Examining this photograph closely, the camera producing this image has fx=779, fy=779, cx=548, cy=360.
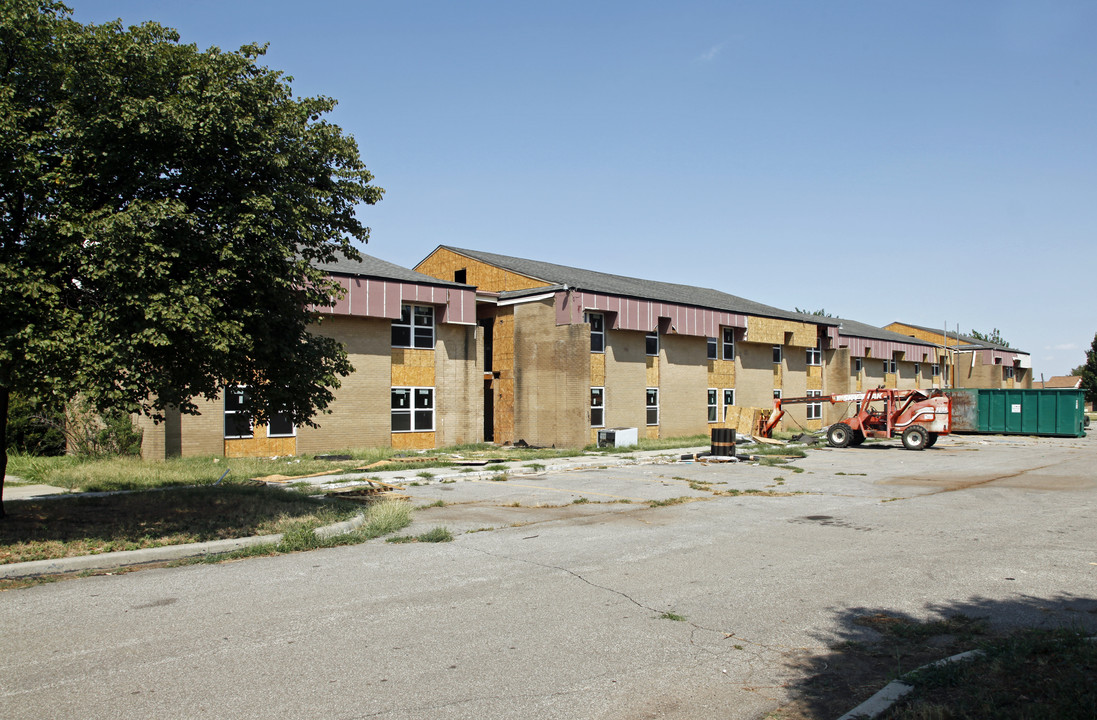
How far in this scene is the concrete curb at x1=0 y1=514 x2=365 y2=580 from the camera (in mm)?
8484

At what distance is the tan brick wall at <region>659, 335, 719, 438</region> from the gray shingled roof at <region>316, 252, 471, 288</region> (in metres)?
11.1

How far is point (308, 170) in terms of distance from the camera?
1126cm

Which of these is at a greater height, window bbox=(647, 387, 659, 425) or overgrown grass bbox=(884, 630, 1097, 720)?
window bbox=(647, 387, 659, 425)

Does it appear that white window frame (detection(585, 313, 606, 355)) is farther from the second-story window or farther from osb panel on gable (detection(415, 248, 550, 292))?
the second-story window

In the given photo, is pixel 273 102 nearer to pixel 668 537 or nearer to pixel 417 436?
pixel 668 537

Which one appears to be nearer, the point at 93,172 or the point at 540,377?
the point at 93,172

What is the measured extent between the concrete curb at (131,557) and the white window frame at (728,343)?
104 feet

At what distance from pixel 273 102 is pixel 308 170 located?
1022mm

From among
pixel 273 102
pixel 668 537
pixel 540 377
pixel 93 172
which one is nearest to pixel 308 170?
pixel 273 102

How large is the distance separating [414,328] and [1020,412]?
1279 inches

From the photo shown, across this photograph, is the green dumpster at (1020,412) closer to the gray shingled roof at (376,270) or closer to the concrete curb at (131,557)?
the gray shingled roof at (376,270)

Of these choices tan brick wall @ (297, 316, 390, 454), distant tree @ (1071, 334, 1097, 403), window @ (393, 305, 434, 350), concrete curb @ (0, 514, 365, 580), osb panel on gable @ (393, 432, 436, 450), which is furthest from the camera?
distant tree @ (1071, 334, 1097, 403)

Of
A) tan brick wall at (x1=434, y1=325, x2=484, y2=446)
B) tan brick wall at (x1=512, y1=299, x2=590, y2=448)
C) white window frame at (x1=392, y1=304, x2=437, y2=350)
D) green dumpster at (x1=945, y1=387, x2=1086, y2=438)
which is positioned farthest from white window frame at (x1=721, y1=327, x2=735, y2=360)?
white window frame at (x1=392, y1=304, x2=437, y2=350)

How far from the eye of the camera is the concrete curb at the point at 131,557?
8484 millimetres
